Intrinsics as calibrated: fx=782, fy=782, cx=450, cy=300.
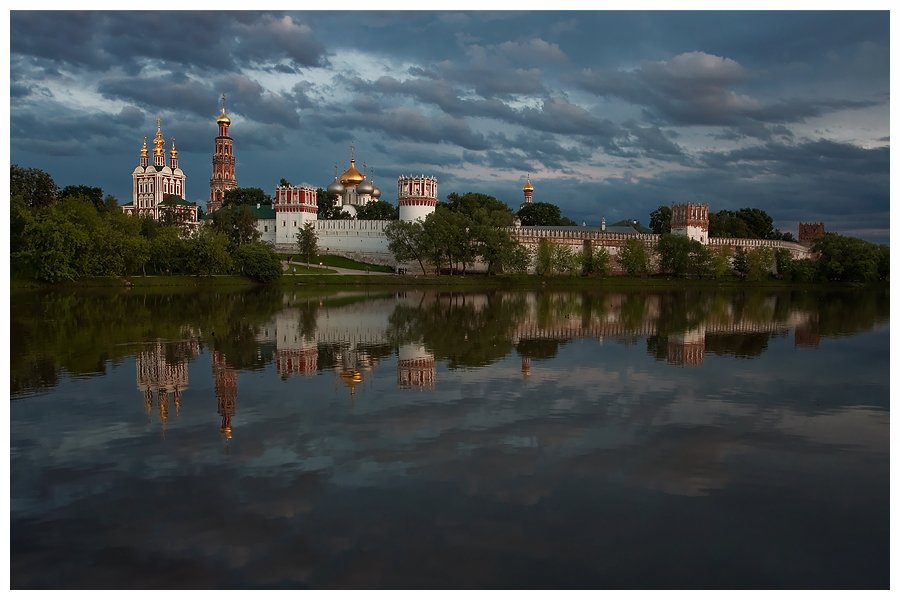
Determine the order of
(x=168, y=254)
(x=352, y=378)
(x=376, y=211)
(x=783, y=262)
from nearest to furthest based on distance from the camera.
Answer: (x=352, y=378)
(x=168, y=254)
(x=783, y=262)
(x=376, y=211)

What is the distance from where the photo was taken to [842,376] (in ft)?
52.2

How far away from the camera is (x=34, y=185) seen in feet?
208

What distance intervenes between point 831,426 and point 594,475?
15.1 feet

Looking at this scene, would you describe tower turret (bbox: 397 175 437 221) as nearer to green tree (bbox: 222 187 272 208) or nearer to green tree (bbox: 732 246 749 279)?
green tree (bbox: 222 187 272 208)

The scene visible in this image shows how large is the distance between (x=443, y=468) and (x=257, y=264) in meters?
46.3

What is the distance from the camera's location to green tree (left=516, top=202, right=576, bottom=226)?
9812cm

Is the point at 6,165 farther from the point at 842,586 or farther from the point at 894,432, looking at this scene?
the point at 894,432

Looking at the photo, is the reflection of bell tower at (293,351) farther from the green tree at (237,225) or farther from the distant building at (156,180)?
the distant building at (156,180)

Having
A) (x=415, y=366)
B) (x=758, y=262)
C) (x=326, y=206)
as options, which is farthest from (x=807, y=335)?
(x=326, y=206)

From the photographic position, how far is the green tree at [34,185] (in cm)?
6228

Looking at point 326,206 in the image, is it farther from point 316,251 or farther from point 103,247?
point 103,247

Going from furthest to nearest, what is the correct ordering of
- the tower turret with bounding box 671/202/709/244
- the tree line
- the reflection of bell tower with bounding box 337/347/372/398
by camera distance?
1. the tower turret with bounding box 671/202/709/244
2. the tree line
3. the reflection of bell tower with bounding box 337/347/372/398

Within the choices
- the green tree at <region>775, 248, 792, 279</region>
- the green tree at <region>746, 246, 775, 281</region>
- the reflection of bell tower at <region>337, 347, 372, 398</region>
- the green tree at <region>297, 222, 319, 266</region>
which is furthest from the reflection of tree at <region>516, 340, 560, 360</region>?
the green tree at <region>775, 248, 792, 279</region>

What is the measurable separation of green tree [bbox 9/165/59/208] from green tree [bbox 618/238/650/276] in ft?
161
